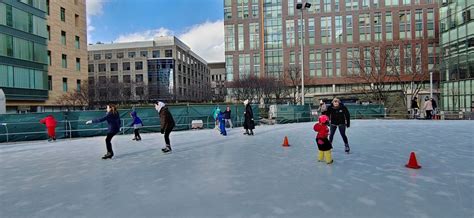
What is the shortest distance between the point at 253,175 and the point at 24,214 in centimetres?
404

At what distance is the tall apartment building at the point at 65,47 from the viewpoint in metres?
37.9

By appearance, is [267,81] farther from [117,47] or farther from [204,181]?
[117,47]

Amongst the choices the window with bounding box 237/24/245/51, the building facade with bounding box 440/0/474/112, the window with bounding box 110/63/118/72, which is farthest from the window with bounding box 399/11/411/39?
the window with bounding box 110/63/118/72

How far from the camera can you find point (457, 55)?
37.2 meters

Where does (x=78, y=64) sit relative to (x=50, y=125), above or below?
above

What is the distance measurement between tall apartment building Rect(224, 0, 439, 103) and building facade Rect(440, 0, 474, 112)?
18253 mm

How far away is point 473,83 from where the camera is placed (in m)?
34.2

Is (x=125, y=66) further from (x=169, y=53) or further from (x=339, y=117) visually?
(x=339, y=117)

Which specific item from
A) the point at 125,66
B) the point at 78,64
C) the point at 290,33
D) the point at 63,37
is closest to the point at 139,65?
the point at 125,66

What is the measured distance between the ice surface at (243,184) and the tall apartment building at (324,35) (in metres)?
54.6

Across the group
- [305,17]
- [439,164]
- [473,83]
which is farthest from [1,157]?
[305,17]

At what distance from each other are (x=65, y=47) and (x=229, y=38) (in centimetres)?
3857

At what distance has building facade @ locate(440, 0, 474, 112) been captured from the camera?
34.8m

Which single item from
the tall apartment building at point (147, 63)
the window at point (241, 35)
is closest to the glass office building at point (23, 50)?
the window at point (241, 35)
